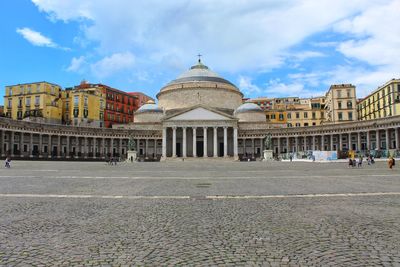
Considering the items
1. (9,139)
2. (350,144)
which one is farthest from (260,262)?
(350,144)

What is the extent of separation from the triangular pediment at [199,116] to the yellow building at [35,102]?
2794 cm

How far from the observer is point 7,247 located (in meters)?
5.57

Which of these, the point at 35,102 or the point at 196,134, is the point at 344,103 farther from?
the point at 35,102

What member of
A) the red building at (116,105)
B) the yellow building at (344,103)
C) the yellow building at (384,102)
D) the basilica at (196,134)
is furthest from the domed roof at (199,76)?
the yellow building at (384,102)

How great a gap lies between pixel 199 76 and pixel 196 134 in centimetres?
2042

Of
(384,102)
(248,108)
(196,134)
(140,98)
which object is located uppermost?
(140,98)

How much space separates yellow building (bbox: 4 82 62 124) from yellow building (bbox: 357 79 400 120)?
3076 inches

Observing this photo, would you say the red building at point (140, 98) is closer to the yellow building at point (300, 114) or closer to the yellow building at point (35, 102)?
the yellow building at point (35, 102)

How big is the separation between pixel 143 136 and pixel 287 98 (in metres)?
57.6

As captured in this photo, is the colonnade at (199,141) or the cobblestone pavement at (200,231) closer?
the cobblestone pavement at (200,231)

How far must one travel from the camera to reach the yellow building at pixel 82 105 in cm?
8466

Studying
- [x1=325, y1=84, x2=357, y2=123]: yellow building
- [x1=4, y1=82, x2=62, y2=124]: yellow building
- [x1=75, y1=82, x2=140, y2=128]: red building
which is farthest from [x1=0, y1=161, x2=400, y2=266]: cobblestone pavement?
[x1=75, y1=82, x2=140, y2=128]: red building

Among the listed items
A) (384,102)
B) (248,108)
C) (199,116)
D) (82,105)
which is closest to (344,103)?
(384,102)

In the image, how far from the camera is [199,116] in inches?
3246
